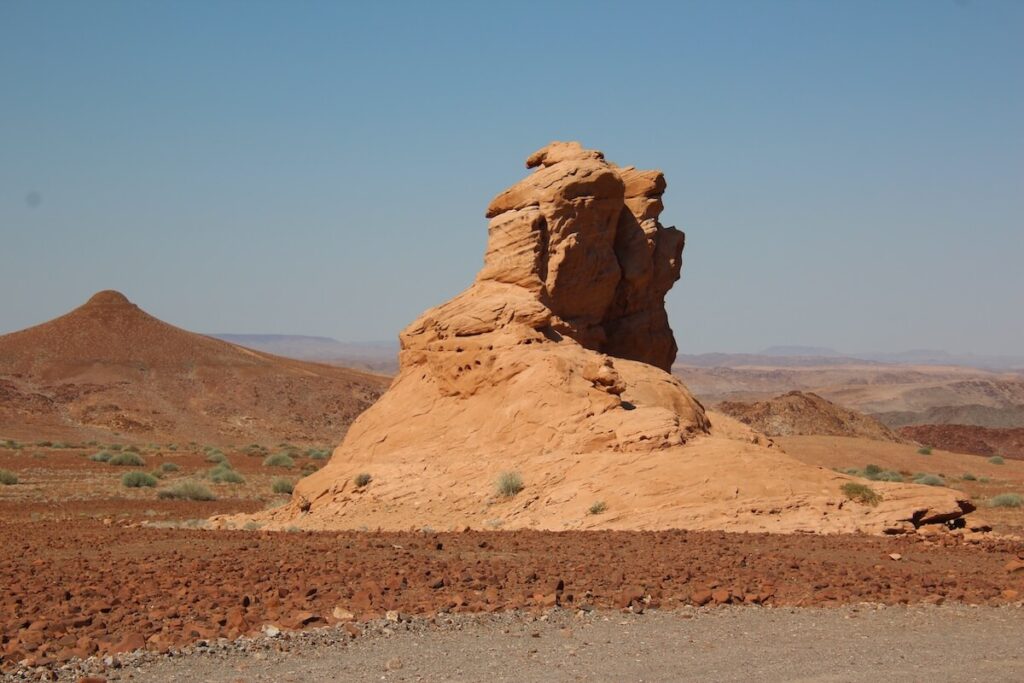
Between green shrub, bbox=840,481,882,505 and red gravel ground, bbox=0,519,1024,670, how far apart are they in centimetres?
116

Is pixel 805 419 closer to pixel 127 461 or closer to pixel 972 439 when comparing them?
pixel 972 439

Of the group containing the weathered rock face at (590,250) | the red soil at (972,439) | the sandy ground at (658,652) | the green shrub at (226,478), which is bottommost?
the red soil at (972,439)

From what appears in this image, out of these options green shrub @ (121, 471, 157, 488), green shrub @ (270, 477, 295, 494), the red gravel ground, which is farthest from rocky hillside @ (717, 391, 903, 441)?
the red gravel ground

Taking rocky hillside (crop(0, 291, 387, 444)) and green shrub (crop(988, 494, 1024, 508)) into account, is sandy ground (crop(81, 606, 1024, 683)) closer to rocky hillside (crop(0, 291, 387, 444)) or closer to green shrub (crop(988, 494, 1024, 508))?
green shrub (crop(988, 494, 1024, 508))

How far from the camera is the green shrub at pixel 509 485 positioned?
1845cm

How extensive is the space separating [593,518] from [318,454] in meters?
35.6

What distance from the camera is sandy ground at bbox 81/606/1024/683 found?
27.7 ft

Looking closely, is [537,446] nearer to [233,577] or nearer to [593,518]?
[593,518]

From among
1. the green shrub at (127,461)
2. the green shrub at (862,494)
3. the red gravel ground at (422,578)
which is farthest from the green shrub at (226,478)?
the green shrub at (862,494)

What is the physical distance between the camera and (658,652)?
915cm

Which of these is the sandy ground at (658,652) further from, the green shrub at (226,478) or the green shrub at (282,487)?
the green shrub at (226,478)

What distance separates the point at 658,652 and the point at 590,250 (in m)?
15.5

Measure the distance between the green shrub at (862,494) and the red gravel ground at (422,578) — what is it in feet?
3.79

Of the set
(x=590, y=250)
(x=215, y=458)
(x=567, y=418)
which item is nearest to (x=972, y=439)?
(x=215, y=458)
